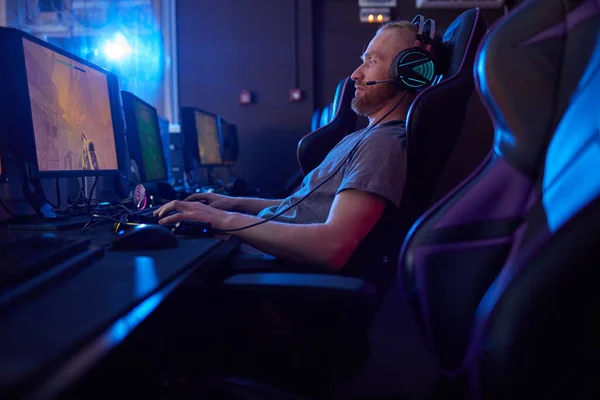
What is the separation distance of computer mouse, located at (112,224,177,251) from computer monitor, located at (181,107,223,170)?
1870 millimetres

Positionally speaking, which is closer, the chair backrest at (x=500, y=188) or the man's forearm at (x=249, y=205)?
the chair backrest at (x=500, y=188)

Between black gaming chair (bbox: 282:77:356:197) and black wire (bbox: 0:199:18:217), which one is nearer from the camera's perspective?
black wire (bbox: 0:199:18:217)

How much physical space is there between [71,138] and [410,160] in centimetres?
94

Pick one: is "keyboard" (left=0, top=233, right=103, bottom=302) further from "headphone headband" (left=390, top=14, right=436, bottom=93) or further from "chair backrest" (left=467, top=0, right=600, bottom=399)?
"headphone headband" (left=390, top=14, right=436, bottom=93)

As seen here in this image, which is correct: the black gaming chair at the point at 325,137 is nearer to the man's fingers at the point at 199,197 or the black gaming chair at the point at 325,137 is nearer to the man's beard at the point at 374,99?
the man's beard at the point at 374,99

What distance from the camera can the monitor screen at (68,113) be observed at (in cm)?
111

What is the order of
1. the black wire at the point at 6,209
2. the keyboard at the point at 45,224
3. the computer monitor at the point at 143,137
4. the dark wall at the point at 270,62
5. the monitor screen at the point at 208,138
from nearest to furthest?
the keyboard at the point at 45,224 → the black wire at the point at 6,209 → the computer monitor at the point at 143,137 → the monitor screen at the point at 208,138 → the dark wall at the point at 270,62

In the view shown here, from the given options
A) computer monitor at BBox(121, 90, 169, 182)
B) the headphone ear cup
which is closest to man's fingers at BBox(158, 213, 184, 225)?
computer monitor at BBox(121, 90, 169, 182)

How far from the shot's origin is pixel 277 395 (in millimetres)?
707

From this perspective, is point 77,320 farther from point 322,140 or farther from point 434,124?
point 322,140

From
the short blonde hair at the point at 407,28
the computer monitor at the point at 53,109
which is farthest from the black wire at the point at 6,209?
the short blonde hair at the point at 407,28

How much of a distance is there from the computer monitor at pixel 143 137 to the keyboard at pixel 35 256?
3.43ft

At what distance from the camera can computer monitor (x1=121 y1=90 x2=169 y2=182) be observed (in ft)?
5.58

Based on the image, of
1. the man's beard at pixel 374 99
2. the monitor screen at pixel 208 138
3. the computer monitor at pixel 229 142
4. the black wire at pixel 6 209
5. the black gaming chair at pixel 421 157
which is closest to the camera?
the black gaming chair at pixel 421 157
